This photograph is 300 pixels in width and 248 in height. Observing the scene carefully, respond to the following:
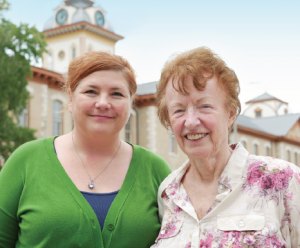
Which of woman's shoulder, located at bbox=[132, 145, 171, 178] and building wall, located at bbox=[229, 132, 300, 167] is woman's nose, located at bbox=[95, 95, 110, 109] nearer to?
woman's shoulder, located at bbox=[132, 145, 171, 178]

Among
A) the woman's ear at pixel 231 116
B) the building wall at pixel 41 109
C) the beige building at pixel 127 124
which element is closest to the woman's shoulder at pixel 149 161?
the woman's ear at pixel 231 116

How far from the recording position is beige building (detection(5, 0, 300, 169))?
25.5 metres

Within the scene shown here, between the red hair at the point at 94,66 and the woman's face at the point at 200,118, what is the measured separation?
1.99 ft

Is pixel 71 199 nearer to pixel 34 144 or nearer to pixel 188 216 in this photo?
pixel 34 144

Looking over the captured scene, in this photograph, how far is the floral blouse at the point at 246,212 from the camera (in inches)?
109

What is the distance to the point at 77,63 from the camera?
358 cm

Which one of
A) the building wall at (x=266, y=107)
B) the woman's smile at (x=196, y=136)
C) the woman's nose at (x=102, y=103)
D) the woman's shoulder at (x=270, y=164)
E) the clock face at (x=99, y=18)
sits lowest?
the woman's shoulder at (x=270, y=164)

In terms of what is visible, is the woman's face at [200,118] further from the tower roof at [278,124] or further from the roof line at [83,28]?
the roof line at [83,28]

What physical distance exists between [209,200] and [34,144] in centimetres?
156

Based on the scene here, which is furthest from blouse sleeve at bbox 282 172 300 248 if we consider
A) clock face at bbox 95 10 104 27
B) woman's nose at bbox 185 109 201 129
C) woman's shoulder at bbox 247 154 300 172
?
clock face at bbox 95 10 104 27

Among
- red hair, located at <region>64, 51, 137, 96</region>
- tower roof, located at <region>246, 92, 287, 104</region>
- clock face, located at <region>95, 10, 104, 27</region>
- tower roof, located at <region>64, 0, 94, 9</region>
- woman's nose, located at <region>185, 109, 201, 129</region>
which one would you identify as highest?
tower roof, located at <region>64, 0, 94, 9</region>

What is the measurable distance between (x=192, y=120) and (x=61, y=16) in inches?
2039

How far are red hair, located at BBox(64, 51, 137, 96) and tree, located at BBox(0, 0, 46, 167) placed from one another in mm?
15509

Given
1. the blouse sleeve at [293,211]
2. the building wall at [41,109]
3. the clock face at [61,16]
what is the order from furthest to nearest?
the clock face at [61,16]
the building wall at [41,109]
the blouse sleeve at [293,211]
